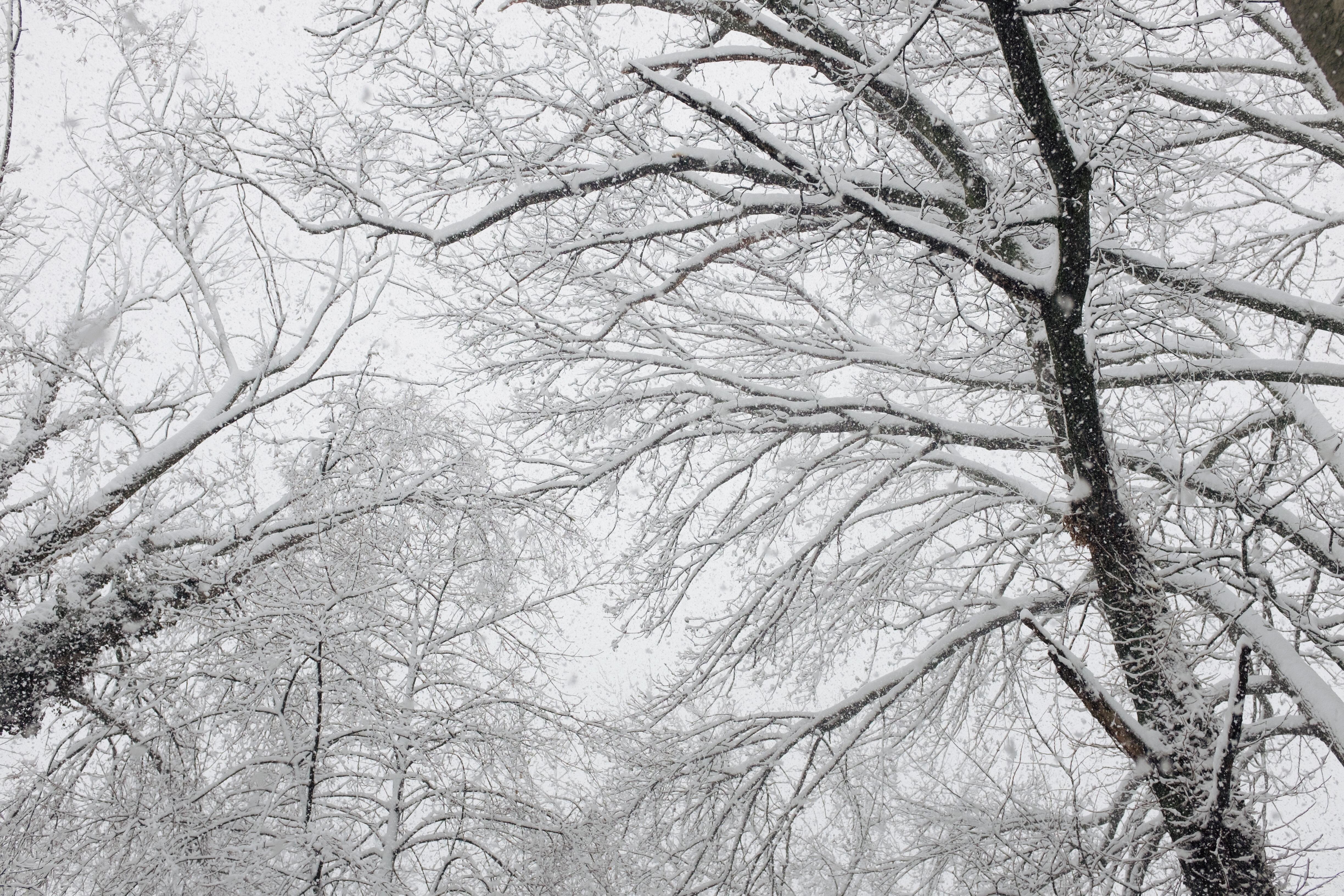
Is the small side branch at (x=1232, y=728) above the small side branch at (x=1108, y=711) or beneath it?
beneath

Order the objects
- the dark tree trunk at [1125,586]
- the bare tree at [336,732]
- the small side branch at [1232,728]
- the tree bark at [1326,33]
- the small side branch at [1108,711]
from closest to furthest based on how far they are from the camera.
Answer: the tree bark at [1326,33] < the small side branch at [1232,728] < the dark tree trunk at [1125,586] < the small side branch at [1108,711] < the bare tree at [336,732]

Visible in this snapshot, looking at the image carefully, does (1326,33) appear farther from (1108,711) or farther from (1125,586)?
(1108,711)

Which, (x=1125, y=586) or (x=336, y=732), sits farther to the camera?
(x=336, y=732)

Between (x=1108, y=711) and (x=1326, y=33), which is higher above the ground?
(x=1326, y=33)

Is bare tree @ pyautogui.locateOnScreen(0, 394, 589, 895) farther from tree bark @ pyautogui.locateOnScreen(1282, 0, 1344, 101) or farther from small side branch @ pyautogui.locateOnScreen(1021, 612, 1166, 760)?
tree bark @ pyautogui.locateOnScreen(1282, 0, 1344, 101)

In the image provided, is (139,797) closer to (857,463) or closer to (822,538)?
(822,538)

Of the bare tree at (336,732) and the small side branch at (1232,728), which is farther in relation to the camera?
the bare tree at (336,732)

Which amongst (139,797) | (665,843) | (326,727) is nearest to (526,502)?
(326,727)

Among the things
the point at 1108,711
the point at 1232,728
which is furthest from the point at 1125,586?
the point at 1232,728

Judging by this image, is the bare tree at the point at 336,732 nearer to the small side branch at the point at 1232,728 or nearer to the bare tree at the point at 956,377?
the bare tree at the point at 956,377

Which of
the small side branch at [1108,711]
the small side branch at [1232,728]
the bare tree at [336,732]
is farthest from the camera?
the bare tree at [336,732]

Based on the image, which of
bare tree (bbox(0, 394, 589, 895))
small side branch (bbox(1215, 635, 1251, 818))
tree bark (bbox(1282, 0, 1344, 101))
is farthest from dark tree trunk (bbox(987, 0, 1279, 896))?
bare tree (bbox(0, 394, 589, 895))

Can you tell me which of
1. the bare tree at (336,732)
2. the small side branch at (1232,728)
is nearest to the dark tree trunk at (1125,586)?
the small side branch at (1232,728)

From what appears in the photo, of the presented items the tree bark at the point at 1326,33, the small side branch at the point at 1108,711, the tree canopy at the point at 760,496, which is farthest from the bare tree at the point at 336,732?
the tree bark at the point at 1326,33
